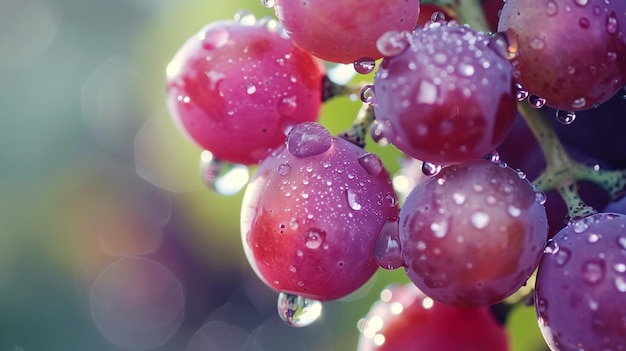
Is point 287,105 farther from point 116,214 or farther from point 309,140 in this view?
point 116,214

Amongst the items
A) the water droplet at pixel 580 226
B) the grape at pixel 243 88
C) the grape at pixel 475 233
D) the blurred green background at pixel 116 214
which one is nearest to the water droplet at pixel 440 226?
the grape at pixel 475 233

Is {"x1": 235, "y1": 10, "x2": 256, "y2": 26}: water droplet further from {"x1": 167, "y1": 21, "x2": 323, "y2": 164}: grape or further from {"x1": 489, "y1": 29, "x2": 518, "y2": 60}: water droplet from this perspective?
{"x1": 489, "y1": 29, "x2": 518, "y2": 60}: water droplet

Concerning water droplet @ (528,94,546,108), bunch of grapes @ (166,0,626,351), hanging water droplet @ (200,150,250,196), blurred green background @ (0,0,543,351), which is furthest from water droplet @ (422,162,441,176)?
blurred green background @ (0,0,543,351)

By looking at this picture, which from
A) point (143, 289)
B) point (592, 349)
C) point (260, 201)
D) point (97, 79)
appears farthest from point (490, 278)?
point (97, 79)

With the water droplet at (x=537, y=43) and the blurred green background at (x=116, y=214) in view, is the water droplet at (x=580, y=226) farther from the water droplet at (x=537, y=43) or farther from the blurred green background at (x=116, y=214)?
the blurred green background at (x=116, y=214)

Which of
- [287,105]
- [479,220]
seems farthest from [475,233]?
[287,105]

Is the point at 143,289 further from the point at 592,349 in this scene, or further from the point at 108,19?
the point at 592,349
